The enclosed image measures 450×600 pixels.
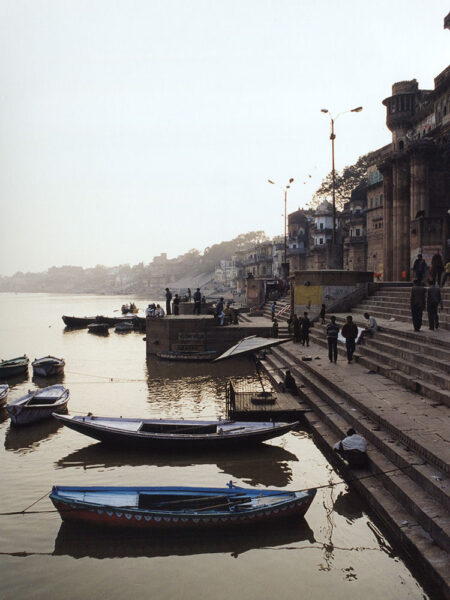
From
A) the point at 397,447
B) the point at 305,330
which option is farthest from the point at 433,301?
the point at 305,330

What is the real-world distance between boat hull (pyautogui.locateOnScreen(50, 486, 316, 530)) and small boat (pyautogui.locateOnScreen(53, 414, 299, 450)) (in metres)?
3.00

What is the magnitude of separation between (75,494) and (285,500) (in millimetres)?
3357

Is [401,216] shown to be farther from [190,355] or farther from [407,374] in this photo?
[407,374]

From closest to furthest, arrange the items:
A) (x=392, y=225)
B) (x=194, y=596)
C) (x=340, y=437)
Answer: (x=194, y=596), (x=340, y=437), (x=392, y=225)

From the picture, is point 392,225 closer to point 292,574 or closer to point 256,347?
point 256,347

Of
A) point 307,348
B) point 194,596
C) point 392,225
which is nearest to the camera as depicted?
point 194,596

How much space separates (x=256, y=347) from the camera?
12.9m

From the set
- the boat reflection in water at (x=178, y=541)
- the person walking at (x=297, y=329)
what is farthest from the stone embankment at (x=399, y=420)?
the person walking at (x=297, y=329)

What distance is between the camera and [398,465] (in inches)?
309

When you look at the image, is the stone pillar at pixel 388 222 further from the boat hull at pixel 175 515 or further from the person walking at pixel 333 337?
the boat hull at pixel 175 515

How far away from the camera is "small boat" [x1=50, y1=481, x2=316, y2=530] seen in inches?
286

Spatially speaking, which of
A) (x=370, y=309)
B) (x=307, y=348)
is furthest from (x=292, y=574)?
(x=370, y=309)

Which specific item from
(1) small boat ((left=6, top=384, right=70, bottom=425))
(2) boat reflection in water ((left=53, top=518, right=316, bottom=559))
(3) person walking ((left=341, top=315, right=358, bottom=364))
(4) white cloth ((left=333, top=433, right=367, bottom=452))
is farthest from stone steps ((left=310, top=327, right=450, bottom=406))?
(1) small boat ((left=6, top=384, right=70, bottom=425))

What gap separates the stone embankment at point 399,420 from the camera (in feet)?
20.9
